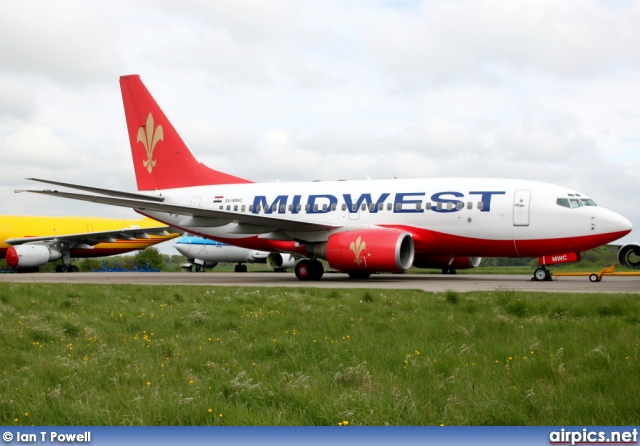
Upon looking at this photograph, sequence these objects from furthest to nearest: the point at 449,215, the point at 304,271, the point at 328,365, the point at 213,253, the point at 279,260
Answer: the point at 213,253 < the point at 279,260 < the point at 304,271 < the point at 449,215 < the point at 328,365

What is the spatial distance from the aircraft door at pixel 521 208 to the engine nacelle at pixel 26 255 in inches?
1010

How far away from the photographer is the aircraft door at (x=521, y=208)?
61.7 ft

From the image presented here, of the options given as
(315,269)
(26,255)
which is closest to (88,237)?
(26,255)

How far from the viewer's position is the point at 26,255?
110ft

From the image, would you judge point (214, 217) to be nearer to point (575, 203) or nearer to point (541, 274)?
point (541, 274)

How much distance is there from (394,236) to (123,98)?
1371 centimetres

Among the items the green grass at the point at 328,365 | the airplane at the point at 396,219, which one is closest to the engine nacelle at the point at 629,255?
the airplane at the point at 396,219

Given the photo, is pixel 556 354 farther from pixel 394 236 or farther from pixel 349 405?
pixel 394 236

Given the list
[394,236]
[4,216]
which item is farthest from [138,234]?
[394,236]

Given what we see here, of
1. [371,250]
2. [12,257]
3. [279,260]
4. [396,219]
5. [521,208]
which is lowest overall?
[279,260]

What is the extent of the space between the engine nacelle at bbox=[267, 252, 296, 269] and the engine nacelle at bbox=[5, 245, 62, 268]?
12152 millimetres

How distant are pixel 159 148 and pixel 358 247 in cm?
1078

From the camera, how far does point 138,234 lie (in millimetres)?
37719

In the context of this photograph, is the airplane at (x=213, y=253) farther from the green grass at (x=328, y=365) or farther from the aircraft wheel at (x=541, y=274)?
the green grass at (x=328, y=365)
